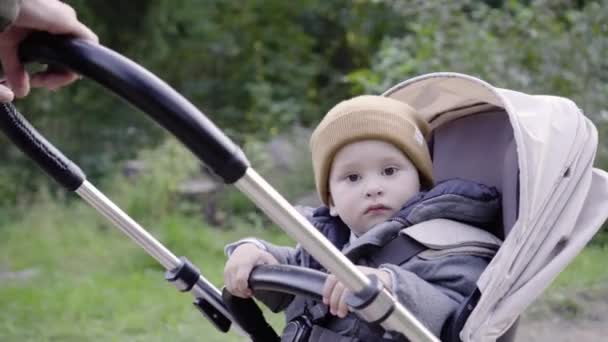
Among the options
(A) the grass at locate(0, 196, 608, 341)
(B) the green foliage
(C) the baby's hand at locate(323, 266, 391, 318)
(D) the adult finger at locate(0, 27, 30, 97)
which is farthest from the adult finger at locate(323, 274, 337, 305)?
(B) the green foliage

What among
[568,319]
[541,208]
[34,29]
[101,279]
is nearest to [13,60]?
[34,29]

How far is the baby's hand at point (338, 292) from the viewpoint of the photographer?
6.70 ft

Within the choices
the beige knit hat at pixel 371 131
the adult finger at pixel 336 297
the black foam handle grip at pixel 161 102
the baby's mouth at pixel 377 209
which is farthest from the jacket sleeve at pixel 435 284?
the black foam handle grip at pixel 161 102

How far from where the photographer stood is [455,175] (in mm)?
2885

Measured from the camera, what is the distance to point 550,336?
168 inches

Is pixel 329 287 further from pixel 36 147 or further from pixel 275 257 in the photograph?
pixel 36 147

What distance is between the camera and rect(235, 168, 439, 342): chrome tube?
1783 mm

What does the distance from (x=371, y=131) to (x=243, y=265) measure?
1.59 feet

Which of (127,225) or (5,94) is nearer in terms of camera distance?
(5,94)

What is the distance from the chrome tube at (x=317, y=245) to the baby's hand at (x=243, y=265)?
0.61 meters

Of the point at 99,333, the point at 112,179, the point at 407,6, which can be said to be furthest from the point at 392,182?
the point at 112,179

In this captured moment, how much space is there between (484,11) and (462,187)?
4.84 m

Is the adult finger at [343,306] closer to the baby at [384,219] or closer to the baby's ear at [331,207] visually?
the baby at [384,219]

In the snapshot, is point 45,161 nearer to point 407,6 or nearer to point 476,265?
point 476,265
